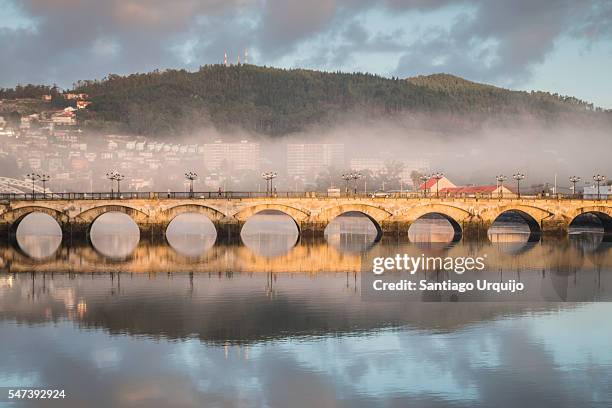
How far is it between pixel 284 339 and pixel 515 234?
6355cm

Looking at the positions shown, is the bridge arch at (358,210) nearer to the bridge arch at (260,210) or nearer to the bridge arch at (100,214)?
the bridge arch at (260,210)

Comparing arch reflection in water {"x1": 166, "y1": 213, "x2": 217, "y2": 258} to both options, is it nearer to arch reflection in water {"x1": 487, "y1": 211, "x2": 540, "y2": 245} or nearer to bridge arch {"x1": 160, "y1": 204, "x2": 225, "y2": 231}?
bridge arch {"x1": 160, "y1": 204, "x2": 225, "y2": 231}

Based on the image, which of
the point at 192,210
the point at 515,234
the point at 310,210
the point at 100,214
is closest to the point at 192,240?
the point at 192,210

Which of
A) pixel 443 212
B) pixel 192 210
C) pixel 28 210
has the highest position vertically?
pixel 28 210

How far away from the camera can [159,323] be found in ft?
121

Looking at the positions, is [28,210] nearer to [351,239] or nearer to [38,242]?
[38,242]

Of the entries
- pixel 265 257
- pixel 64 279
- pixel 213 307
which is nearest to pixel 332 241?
pixel 265 257

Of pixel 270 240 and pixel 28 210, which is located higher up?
pixel 28 210

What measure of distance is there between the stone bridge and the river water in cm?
1977

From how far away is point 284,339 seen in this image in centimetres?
3319

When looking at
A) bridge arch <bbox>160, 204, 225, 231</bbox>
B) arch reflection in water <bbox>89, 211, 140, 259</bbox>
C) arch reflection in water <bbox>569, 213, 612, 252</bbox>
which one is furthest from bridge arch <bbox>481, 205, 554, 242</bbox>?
arch reflection in water <bbox>89, 211, 140, 259</bbox>

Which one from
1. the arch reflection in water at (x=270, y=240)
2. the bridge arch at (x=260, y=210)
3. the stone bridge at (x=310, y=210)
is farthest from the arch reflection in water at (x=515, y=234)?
the arch reflection in water at (x=270, y=240)

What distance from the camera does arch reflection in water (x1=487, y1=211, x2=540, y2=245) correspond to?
76250 mm

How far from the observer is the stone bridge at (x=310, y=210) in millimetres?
79375
